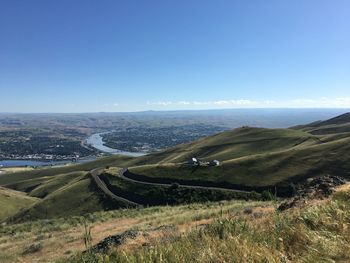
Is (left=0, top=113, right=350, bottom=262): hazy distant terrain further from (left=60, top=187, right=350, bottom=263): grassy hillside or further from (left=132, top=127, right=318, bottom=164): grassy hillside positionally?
(left=132, top=127, right=318, bottom=164): grassy hillside

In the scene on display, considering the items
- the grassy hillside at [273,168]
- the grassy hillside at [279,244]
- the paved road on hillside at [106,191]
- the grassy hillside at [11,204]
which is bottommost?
the grassy hillside at [11,204]

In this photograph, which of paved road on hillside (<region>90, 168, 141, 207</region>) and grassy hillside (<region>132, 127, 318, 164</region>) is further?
grassy hillside (<region>132, 127, 318, 164</region>)

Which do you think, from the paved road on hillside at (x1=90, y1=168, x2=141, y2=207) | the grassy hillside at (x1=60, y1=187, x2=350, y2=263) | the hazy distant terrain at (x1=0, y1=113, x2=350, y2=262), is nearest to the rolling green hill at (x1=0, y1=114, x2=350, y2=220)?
the hazy distant terrain at (x1=0, y1=113, x2=350, y2=262)

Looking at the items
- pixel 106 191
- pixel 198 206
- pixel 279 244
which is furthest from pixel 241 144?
pixel 279 244

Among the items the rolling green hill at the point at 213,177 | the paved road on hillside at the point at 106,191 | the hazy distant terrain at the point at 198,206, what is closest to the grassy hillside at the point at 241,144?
the hazy distant terrain at the point at 198,206

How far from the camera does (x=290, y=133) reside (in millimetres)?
141250

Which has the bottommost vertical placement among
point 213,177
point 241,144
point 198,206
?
point 241,144

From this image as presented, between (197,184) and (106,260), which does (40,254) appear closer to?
(106,260)

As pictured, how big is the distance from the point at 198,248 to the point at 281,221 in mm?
1833

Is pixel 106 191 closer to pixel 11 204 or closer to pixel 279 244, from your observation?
pixel 11 204

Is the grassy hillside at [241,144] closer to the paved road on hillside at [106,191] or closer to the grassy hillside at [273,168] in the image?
the grassy hillside at [273,168]

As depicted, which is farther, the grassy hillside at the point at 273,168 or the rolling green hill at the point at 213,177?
the grassy hillside at the point at 273,168

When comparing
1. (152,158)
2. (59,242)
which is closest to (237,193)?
(59,242)

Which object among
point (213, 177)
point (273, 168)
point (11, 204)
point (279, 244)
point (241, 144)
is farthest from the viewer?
point (241, 144)
